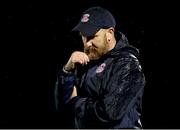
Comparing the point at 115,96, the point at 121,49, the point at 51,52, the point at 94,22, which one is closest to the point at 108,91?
the point at 115,96

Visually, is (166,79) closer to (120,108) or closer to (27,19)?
(27,19)

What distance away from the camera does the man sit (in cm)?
258

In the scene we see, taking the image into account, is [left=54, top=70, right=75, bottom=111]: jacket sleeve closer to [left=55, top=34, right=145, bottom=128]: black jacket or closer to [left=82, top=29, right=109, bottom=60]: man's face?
[left=55, top=34, right=145, bottom=128]: black jacket

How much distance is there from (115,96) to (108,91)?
7 centimetres

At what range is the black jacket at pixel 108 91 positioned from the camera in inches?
→ 101

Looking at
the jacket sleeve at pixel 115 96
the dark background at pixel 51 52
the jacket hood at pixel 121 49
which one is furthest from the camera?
the dark background at pixel 51 52

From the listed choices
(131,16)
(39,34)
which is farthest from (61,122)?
(131,16)

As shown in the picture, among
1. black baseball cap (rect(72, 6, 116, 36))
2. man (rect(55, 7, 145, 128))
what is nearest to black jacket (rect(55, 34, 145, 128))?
man (rect(55, 7, 145, 128))

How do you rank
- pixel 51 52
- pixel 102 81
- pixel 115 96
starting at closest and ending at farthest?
1. pixel 115 96
2. pixel 102 81
3. pixel 51 52

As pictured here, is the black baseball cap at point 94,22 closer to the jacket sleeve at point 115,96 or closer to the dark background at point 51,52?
the jacket sleeve at point 115,96

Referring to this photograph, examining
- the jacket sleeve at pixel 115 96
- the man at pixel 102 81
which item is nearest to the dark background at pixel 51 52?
the man at pixel 102 81

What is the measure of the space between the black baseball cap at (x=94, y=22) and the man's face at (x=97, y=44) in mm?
32

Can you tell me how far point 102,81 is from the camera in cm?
271

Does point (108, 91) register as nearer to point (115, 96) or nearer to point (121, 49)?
point (115, 96)
